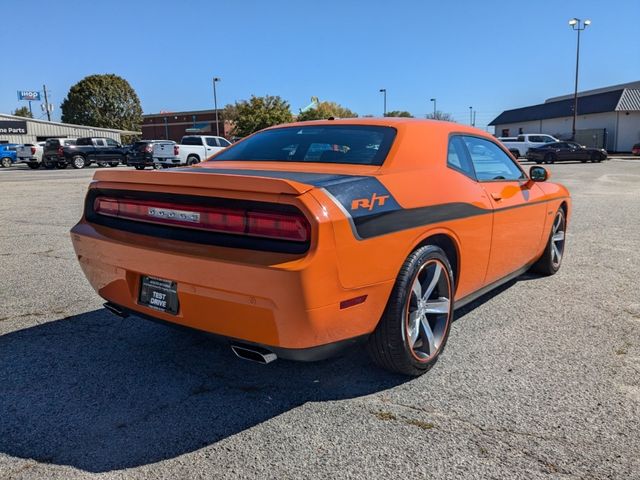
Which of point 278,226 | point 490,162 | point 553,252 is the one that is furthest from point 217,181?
point 553,252

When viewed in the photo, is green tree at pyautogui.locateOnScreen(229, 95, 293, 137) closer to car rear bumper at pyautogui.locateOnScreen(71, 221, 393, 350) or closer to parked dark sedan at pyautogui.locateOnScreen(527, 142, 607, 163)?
parked dark sedan at pyautogui.locateOnScreen(527, 142, 607, 163)

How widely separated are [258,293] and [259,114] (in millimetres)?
62643

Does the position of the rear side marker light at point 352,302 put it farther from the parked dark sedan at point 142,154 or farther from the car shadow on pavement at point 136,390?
the parked dark sedan at point 142,154

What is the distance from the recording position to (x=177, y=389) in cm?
301

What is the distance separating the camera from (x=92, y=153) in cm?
→ 3027

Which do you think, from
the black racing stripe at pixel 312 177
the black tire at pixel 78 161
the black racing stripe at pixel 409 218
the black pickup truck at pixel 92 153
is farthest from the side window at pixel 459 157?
the black tire at pixel 78 161

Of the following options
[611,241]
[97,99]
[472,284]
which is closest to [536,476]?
[472,284]

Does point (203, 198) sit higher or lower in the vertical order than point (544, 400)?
higher

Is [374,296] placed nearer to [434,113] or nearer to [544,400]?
[544,400]

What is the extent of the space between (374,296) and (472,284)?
1266 mm

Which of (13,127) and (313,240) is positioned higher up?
(13,127)

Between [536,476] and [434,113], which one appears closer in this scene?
[536,476]

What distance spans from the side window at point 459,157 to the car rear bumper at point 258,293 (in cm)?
122

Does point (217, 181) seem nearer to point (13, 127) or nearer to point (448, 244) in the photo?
point (448, 244)
